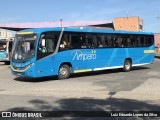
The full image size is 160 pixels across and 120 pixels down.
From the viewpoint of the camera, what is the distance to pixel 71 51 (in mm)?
18672

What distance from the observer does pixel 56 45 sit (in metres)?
17.8

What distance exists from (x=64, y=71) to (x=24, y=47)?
2.48m

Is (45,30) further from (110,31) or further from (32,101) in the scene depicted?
(32,101)

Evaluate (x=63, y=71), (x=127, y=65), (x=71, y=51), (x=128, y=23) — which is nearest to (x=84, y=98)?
(x=63, y=71)

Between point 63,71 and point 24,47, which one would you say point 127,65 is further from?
point 24,47

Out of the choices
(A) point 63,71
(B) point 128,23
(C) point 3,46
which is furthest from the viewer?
(B) point 128,23

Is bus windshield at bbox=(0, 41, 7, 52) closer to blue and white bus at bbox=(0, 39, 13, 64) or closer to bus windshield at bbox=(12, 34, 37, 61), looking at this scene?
blue and white bus at bbox=(0, 39, 13, 64)

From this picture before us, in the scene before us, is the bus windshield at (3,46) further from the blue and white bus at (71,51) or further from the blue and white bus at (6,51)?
the blue and white bus at (71,51)

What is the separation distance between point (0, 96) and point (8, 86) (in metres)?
3.13

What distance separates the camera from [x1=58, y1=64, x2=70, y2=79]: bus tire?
59.6 ft

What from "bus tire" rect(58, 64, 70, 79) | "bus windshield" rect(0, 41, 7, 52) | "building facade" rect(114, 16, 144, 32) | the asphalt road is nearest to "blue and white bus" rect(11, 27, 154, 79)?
"bus tire" rect(58, 64, 70, 79)

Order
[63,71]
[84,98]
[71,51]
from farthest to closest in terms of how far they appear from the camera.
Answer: [71,51] < [63,71] < [84,98]

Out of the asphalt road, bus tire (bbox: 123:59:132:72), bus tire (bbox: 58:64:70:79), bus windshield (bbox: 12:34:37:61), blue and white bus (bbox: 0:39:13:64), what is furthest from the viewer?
blue and white bus (bbox: 0:39:13:64)

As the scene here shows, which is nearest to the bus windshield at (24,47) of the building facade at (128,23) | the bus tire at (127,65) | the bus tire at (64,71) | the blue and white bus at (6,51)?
the bus tire at (64,71)
